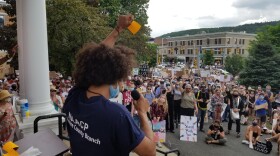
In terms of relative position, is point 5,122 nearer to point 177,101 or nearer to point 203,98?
point 177,101

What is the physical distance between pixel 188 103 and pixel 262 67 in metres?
17.7

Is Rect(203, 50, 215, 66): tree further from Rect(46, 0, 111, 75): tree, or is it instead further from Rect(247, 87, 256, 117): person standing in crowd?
Rect(46, 0, 111, 75): tree

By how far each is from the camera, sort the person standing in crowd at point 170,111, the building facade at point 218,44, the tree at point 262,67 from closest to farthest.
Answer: the person standing in crowd at point 170,111, the tree at point 262,67, the building facade at point 218,44

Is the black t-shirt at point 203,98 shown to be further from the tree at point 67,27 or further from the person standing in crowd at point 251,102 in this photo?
the tree at point 67,27

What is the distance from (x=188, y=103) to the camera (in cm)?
976

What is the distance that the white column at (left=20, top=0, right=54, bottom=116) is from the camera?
16.8ft

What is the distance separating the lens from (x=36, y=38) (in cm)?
516

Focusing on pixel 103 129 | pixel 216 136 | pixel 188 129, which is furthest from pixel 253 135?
pixel 103 129

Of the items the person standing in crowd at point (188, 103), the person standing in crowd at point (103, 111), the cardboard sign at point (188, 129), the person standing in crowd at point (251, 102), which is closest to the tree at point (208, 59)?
the person standing in crowd at point (251, 102)

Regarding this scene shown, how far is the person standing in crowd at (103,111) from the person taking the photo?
1462 millimetres

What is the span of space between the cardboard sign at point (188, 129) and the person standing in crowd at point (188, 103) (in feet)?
2.43

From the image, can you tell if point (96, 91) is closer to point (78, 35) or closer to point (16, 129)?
point (16, 129)

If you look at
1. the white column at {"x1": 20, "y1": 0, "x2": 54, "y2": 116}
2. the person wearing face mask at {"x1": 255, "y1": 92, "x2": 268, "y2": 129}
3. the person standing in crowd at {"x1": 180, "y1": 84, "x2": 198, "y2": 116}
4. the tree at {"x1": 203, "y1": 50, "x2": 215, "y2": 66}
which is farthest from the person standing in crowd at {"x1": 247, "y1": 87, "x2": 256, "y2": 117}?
the tree at {"x1": 203, "y1": 50, "x2": 215, "y2": 66}

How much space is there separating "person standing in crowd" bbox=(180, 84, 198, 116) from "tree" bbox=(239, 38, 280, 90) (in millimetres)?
17165
